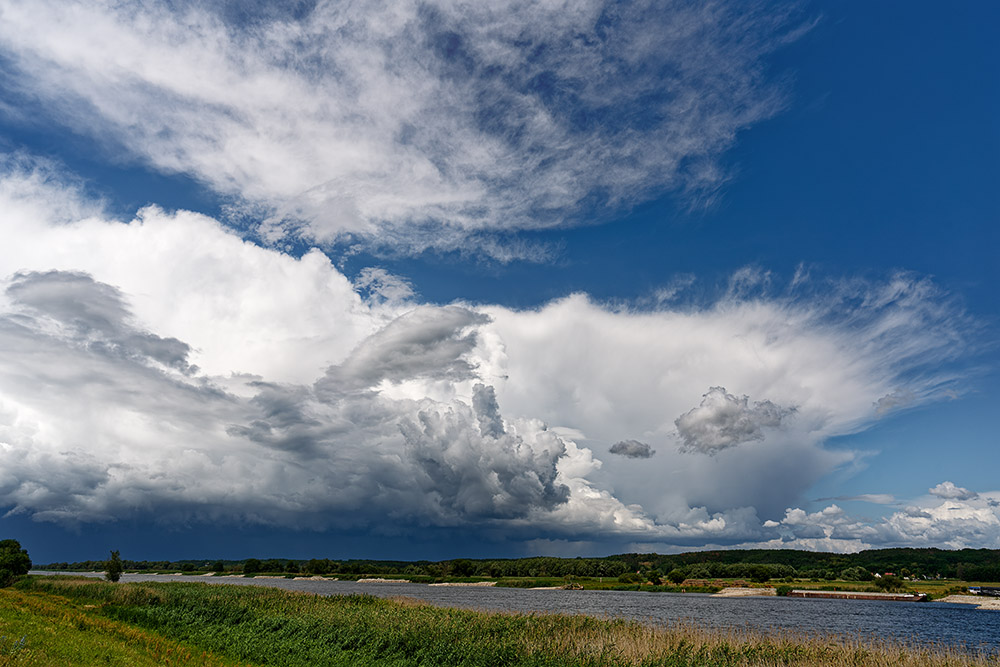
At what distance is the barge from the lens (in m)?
146

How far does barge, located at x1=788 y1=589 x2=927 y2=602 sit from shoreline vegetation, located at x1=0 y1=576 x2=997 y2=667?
134m

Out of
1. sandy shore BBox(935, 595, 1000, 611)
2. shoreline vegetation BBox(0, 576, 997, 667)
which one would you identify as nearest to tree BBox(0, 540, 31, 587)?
shoreline vegetation BBox(0, 576, 997, 667)

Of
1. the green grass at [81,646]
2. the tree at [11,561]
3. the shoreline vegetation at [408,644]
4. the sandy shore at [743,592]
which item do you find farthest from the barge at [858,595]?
the tree at [11,561]

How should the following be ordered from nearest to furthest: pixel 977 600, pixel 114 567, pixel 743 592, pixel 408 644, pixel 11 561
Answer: pixel 408 644, pixel 11 561, pixel 114 567, pixel 977 600, pixel 743 592

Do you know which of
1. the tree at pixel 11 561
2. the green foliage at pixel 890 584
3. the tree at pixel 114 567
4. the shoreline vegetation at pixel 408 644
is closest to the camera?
the shoreline vegetation at pixel 408 644

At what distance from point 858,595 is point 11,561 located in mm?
195748

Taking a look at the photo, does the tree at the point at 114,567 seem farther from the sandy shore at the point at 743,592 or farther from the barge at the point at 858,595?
the barge at the point at 858,595

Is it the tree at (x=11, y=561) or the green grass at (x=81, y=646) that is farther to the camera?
the tree at (x=11, y=561)

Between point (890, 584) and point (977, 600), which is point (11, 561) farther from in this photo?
point (890, 584)

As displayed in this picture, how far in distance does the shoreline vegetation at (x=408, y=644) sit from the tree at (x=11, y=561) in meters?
73.9

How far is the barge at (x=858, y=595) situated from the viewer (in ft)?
479

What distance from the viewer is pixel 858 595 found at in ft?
518

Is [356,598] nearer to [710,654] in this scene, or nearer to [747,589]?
[710,654]

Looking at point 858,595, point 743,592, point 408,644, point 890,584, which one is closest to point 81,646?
point 408,644
